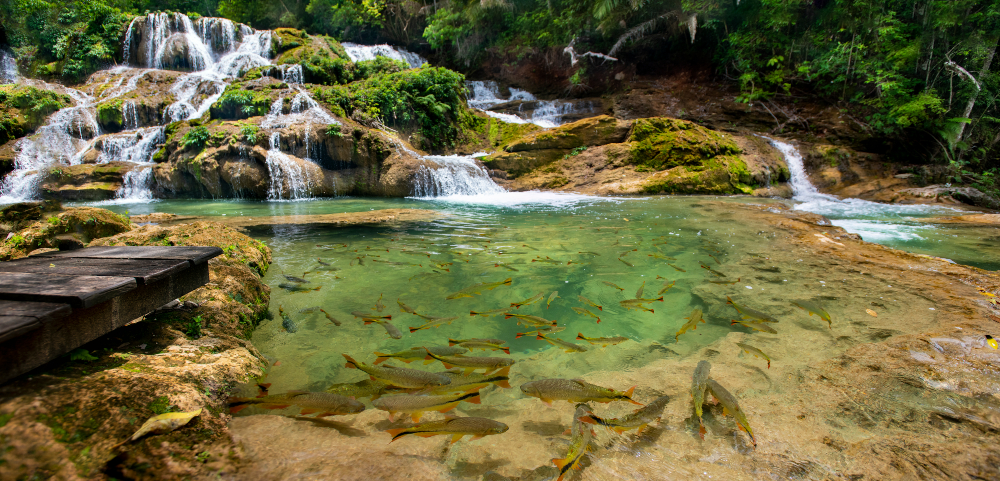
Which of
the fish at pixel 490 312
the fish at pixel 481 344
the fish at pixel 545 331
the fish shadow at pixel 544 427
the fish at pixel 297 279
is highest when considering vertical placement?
the fish at pixel 297 279

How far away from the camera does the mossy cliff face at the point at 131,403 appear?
112 centimetres

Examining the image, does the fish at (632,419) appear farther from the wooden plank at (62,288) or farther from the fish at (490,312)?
the wooden plank at (62,288)

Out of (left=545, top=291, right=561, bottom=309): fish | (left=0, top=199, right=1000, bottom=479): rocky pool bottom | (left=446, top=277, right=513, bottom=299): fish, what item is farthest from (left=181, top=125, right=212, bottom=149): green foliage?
(left=545, top=291, right=561, bottom=309): fish

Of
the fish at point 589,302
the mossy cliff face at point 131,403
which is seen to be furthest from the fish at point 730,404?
the mossy cliff face at point 131,403

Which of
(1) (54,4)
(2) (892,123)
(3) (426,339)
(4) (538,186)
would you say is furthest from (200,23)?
(2) (892,123)

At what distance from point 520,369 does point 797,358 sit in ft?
5.37

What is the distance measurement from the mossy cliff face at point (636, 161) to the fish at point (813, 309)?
29.7 ft

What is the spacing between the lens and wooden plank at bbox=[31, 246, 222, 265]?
2.01m

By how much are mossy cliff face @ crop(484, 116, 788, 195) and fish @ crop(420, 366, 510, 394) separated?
10.6 m

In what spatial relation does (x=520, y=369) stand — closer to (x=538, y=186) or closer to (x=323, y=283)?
(x=323, y=283)

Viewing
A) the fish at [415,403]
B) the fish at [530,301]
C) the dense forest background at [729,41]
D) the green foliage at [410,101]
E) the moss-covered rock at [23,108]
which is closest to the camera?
the fish at [415,403]

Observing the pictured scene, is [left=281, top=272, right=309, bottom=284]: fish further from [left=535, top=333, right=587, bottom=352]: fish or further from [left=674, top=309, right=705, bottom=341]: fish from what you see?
[left=674, top=309, right=705, bottom=341]: fish

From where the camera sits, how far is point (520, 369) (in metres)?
2.21

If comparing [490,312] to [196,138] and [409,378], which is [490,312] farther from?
[196,138]
